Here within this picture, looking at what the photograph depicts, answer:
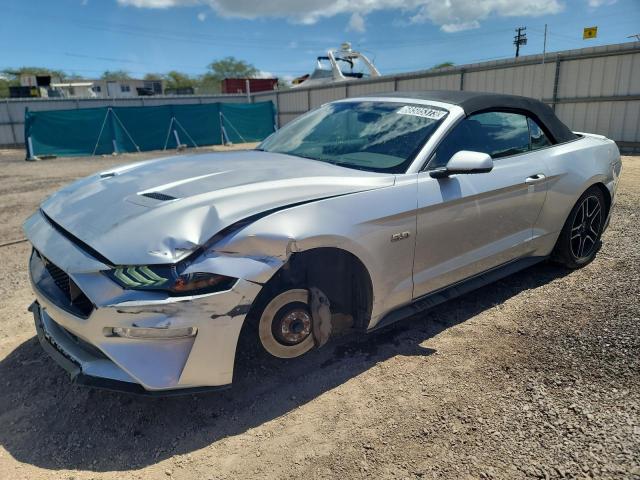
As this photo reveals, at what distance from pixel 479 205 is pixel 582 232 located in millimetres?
1650

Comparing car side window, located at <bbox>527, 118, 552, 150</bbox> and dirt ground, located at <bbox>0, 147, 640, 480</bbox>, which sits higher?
car side window, located at <bbox>527, 118, 552, 150</bbox>

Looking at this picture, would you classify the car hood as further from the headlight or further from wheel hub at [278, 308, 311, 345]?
wheel hub at [278, 308, 311, 345]

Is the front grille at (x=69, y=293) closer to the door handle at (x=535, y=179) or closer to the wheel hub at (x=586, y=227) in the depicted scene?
the door handle at (x=535, y=179)

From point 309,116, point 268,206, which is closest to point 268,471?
point 268,206

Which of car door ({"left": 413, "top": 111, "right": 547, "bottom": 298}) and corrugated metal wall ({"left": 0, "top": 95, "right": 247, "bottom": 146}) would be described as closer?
car door ({"left": 413, "top": 111, "right": 547, "bottom": 298})

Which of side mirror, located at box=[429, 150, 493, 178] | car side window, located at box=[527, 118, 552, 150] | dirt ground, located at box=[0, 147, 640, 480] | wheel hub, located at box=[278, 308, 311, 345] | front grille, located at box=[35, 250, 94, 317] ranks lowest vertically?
dirt ground, located at box=[0, 147, 640, 480]

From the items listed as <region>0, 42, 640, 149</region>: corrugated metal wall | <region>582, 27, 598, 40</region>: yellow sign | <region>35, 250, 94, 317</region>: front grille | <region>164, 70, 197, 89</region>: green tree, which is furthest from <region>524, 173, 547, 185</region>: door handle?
<region>164, 70, 197, 89</region>: green tree

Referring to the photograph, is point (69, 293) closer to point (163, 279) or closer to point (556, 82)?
point (163, 279)

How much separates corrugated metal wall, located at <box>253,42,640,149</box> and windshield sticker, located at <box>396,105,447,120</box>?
29.9ft

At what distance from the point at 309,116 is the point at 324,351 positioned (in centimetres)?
209

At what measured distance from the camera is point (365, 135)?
3.29m

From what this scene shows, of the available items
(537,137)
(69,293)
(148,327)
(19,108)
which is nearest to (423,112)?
(537,137)

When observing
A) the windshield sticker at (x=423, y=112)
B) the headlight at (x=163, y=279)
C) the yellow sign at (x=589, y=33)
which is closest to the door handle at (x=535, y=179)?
the windshield sticker at (x=423, y=112)

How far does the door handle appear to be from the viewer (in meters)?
3.42
